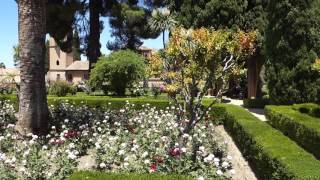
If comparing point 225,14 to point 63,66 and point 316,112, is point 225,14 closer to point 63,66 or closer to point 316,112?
point 316,112

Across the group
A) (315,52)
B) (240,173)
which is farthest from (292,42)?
(240,173)

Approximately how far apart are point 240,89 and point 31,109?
23.0 m

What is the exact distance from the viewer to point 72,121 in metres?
12.5

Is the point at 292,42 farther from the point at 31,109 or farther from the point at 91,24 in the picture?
the point at 91,24

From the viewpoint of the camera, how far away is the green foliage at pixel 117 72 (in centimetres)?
2628

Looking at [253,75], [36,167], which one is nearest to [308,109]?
[36,167]

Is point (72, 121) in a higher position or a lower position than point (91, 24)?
lower

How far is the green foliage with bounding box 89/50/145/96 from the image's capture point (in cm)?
2628

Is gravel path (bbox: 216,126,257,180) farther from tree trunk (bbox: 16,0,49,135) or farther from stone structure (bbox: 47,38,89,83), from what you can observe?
stone structure (bbox: 47,38,89,83)

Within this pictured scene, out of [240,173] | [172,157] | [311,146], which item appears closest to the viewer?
[172,157]

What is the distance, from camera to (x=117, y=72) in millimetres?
26297

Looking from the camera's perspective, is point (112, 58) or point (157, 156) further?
point (112, 58)

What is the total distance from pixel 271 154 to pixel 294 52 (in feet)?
35.7

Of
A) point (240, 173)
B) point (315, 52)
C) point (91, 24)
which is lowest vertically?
point (240, 173)
